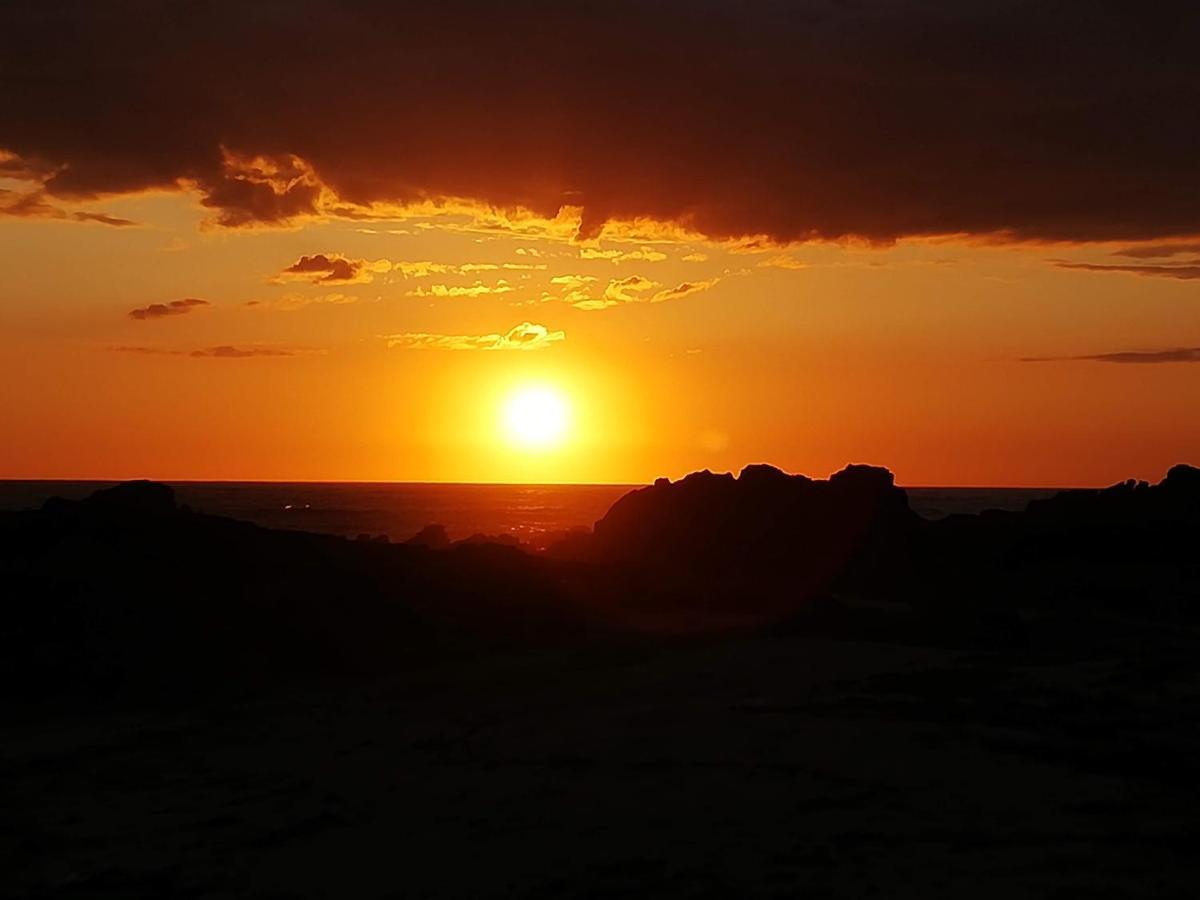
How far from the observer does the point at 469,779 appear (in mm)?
14258

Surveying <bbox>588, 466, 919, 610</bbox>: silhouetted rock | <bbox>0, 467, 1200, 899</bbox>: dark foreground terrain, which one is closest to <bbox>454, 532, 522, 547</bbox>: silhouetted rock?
<bbox>0, 467, 1200, 899</bbox>: dark foreground terrain

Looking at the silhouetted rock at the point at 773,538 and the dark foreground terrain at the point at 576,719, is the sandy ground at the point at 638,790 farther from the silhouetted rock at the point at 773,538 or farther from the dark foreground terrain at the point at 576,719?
the silhouetted rock at the point at 773,538

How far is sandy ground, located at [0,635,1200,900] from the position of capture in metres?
10.8

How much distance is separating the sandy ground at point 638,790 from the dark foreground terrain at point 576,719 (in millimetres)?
56

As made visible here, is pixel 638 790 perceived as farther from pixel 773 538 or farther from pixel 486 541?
pixel 486 541

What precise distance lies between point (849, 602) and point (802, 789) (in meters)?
20.4

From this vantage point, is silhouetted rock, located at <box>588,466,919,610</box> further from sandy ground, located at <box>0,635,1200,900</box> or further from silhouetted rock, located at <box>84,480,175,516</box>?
sandy ground, located at <box>0,635,1200,900</box>

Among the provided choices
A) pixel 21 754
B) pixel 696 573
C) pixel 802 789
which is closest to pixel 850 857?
pixel 802 789

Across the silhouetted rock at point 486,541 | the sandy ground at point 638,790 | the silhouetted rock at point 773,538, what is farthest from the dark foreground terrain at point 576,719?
the silhouetted rock at point 486,541

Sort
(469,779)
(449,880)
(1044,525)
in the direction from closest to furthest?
(449,880) < (469,779) < (1044,525)

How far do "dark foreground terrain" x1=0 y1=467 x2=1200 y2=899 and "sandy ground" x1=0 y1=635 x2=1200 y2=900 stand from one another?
6 cm

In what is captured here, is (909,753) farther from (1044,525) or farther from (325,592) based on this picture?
(1044,525)

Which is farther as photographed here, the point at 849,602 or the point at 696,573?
the point at 696,573

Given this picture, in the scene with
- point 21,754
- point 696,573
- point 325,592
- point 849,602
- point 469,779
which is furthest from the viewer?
point 696,573
